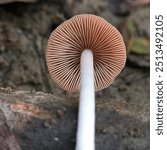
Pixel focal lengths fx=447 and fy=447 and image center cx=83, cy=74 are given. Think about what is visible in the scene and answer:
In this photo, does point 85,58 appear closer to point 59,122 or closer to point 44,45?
point 59,122

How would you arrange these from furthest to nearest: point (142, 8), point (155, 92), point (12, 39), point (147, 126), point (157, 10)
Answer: point (142, 8) → point (12, 39) → point (157, 10) → point (155, 92) → point (147, 126)

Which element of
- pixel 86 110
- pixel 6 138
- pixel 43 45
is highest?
pixel 43 45

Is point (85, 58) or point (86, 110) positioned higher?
point (85, 58)

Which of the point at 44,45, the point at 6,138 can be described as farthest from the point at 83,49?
the point at 44,45

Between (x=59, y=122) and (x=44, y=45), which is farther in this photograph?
(x=44, y=45)

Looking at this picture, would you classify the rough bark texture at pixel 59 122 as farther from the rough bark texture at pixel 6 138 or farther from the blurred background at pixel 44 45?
the blurred background at pixel 44 45

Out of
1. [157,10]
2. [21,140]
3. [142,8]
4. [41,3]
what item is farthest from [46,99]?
[142,8]

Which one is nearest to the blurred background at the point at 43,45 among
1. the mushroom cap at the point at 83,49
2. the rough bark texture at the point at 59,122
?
the mushroom cap at the point at 83,49

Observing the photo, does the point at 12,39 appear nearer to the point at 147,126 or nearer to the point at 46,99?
the point at 46,99
